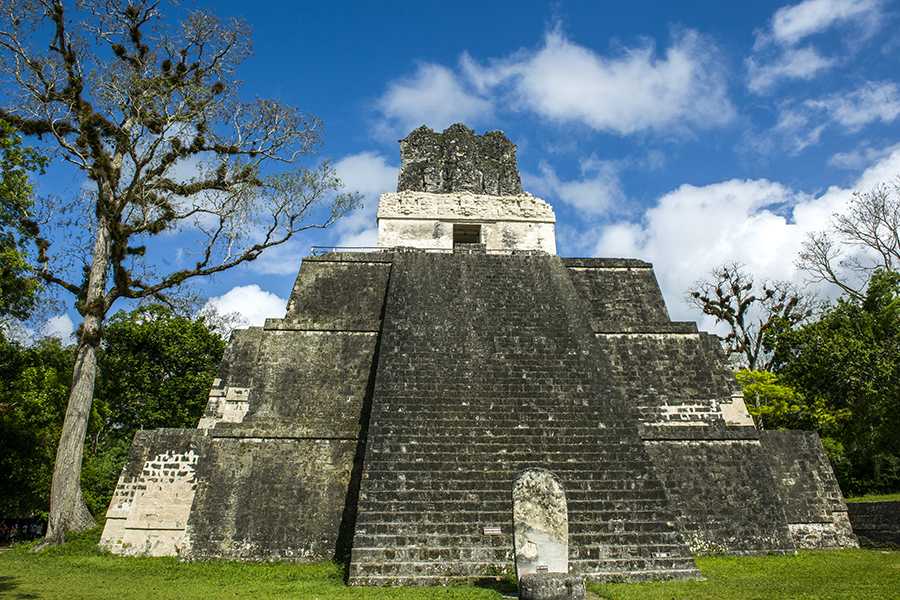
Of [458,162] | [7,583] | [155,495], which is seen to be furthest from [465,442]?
[458,162]

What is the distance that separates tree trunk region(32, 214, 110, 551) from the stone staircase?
5630mm

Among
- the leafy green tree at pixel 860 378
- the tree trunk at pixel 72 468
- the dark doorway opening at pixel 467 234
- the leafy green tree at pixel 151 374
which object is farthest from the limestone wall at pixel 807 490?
the leafy green tree at pixel 151 374

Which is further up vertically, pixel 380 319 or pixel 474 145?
pixel 474 145

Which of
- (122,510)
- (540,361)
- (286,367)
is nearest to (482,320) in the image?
(540,361)

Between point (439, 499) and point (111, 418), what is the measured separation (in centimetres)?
1646

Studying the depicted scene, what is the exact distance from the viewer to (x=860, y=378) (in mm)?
11625

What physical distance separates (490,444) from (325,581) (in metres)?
2.48

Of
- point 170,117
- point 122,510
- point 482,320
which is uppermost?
point 170,117

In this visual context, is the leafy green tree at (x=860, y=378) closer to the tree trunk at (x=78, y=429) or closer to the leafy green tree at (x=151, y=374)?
the tree trunk at (x=78, y=429)

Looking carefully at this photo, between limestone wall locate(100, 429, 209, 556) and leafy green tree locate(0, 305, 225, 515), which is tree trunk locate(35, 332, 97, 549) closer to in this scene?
limestone wall locate(100, 429, 209, 556)

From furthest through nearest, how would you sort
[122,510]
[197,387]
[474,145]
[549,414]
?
[197,387] < [474,145] < [122,510] < [549,414]

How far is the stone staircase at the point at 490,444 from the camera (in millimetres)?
5840

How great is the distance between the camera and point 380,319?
10.1 meters

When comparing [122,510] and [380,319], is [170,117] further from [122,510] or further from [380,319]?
[122,510]
